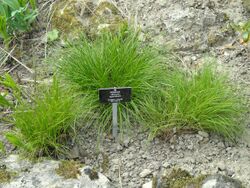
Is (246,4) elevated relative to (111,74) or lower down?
elevated

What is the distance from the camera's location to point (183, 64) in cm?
326

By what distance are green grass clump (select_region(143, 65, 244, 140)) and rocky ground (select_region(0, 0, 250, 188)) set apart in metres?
0.08

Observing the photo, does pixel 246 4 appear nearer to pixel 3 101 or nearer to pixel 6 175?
pixel 3 101

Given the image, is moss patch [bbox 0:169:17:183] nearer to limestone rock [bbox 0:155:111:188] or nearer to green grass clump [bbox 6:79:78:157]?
limestone rock [bbox 0:155:111:188]

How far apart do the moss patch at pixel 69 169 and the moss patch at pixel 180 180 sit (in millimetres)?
483

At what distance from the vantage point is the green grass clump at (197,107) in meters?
2.79

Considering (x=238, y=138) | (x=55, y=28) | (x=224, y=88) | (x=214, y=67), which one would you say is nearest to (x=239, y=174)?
(x=238, y=138)

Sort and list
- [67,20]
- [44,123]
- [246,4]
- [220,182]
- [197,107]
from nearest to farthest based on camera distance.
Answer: [220,182], [44,123], [197,107], [67,20], [246,4]

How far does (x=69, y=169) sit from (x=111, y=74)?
2.29 ft

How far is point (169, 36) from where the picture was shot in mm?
3486

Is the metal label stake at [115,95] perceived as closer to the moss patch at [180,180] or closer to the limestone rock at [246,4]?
the moss patch at [180,180]

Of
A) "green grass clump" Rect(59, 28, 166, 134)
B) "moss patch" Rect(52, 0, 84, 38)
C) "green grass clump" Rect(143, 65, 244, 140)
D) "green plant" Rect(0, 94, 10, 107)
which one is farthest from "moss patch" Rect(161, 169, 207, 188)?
"moss patch" Rect(52, 0, 84, 38)

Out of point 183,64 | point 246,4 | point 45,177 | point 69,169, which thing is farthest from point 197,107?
point 246,4

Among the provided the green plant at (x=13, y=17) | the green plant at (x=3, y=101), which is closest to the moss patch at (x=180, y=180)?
the green plant at (x=3, y=101)
